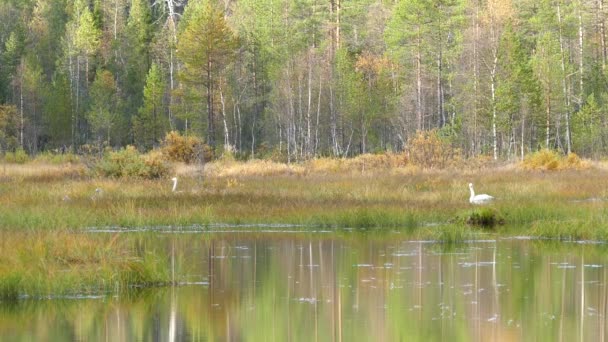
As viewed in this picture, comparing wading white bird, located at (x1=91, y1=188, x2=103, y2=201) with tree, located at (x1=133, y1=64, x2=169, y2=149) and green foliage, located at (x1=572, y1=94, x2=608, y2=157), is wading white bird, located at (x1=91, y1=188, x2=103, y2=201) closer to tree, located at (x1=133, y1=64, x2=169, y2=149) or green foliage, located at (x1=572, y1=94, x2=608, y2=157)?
green foliage, located at (x1=572, y1=94, x2=608, y2=157)

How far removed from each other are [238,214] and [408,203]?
513 centimetres

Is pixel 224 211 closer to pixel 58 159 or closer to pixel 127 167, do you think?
pixel 127 167

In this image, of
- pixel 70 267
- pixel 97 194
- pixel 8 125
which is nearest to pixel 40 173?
pixel 97 194

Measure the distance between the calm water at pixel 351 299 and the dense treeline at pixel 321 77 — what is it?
31.8 metres

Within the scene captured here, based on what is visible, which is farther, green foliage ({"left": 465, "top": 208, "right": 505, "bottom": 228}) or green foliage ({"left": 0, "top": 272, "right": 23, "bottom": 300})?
green foliage ({"left": 465, "top": 208, "right": 505, "bottom": 228})

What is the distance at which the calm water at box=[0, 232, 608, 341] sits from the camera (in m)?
14.9

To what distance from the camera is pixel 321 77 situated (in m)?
68.9

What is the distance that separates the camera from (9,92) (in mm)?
79750

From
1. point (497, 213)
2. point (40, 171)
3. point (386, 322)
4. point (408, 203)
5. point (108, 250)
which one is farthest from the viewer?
point (40, 171)

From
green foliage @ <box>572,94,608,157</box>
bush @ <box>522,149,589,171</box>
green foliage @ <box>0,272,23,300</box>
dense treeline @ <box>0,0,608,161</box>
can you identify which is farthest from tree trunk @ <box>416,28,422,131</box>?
green foliage @ <box>0,272,23,300</box>

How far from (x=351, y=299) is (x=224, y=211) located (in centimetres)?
1155

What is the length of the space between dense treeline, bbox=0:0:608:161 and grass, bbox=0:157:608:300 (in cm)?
1964

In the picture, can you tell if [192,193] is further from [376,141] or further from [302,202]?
[376,141]

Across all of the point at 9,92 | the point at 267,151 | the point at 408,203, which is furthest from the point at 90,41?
the point at 408,203
